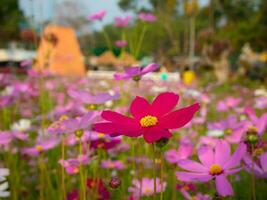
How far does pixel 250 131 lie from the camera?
0.65 metres

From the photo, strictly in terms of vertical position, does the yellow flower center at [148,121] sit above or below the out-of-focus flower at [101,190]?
above

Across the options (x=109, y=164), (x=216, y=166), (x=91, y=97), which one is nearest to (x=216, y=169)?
(x=216, y=166)

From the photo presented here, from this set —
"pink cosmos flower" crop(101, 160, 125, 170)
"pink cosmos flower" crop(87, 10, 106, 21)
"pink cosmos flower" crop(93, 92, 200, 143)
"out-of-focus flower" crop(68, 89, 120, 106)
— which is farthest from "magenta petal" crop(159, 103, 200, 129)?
"pink cosmos flower" crop(87, 10, 106, 21)

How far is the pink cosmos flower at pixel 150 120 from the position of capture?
1.41 feet

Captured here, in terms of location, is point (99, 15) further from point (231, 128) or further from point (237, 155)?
point (237, 155)

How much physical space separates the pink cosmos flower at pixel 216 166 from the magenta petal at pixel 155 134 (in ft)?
0.25

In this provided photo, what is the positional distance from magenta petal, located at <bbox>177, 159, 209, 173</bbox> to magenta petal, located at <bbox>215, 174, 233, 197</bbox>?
46 mm

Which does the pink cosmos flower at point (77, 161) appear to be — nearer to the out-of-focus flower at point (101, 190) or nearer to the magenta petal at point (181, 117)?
the out-of-focus flower at point (101, 190)

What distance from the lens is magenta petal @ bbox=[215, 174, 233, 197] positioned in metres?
0.45

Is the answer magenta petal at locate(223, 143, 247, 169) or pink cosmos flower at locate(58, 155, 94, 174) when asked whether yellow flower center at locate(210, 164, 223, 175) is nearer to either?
magenta petal at locate(223, 143, 247, 169)

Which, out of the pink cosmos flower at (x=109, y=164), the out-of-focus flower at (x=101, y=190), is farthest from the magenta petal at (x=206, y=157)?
the pink cosmos flower at (x=109, y=164)

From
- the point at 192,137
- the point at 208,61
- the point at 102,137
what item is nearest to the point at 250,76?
the point at 208,61

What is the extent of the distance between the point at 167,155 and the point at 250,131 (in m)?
0.26

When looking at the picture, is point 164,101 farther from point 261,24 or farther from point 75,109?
point 261,24
